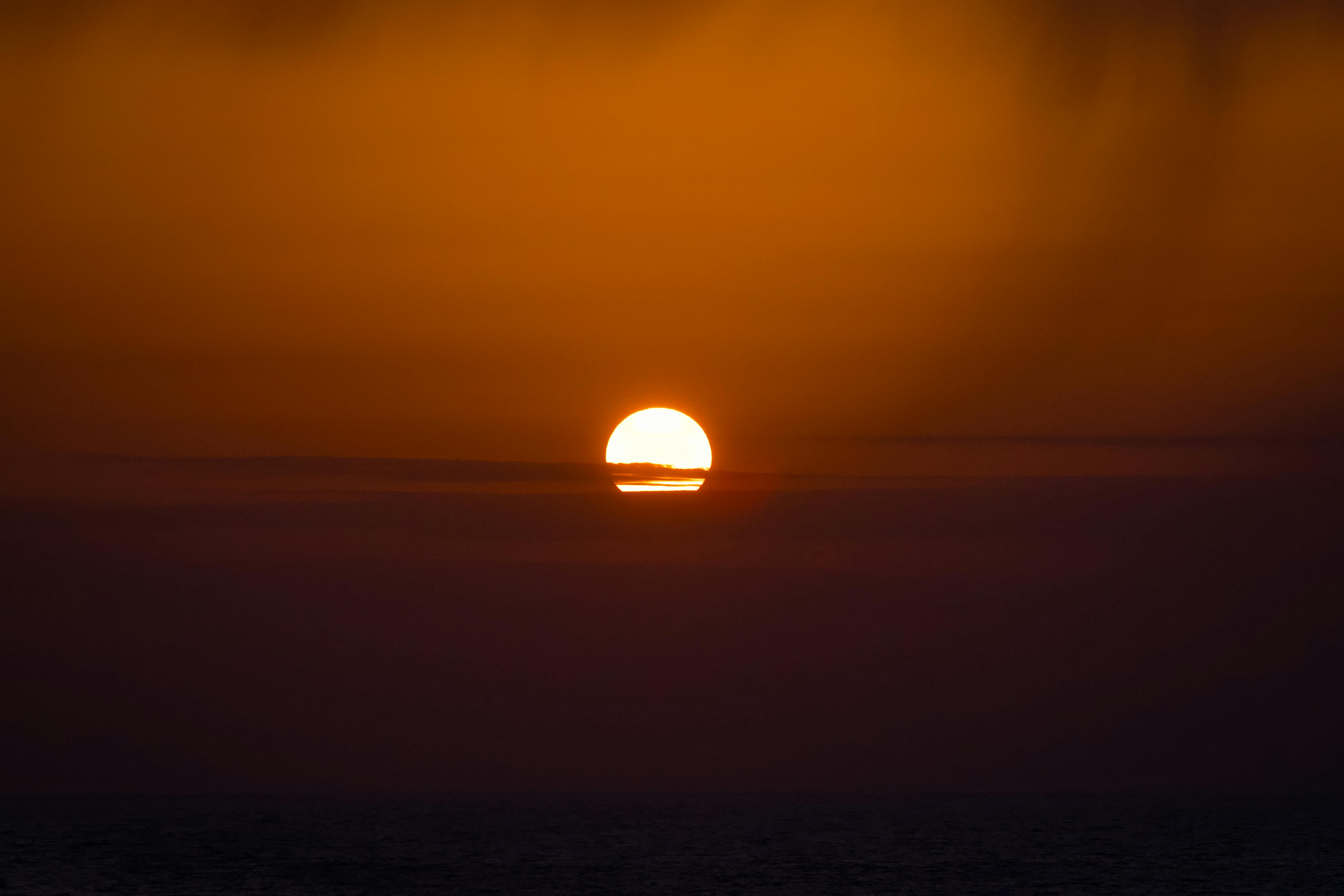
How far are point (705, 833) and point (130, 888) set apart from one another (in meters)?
70.8

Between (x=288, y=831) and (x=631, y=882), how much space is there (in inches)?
2780

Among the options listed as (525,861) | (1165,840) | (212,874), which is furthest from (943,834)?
(212,874)

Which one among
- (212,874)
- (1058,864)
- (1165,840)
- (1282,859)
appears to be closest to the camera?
(212,874)

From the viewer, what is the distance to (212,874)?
A: 122875mm

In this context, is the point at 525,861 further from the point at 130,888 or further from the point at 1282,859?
the point at 1282,859

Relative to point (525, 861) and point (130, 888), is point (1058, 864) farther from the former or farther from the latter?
point (130, 888)

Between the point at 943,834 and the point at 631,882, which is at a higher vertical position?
the point at 943,834

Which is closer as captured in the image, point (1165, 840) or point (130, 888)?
point (130, 888)

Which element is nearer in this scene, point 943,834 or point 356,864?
point 356,864

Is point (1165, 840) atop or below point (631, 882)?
atop

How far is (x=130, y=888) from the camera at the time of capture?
113250 millimetres

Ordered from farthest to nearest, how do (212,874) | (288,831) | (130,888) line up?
1. (288,831)
2. (212,874)
3. (130,888)

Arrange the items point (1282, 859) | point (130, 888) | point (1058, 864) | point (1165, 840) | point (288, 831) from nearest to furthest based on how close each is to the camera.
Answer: point (130, 888) < point (1058, 864) < point (1282, 859) < point (1165, 840) < point (288, 831)

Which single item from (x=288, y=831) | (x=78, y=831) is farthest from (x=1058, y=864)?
(x=78, y=831)
